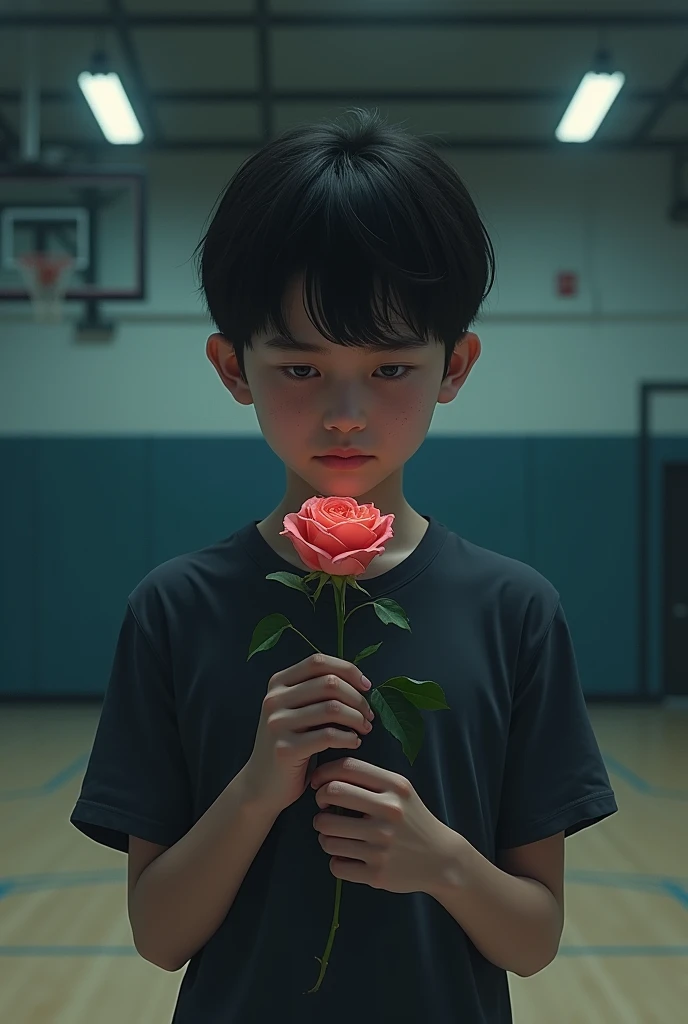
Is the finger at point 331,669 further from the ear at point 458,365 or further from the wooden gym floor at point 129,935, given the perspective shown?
the wooden gym floor at point 129,935

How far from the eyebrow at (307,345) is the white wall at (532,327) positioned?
7372mm

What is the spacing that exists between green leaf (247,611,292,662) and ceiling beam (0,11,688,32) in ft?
20.3

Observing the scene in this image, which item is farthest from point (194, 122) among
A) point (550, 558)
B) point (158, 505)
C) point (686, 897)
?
point (686, 897)

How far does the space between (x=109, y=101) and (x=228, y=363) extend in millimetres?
5986

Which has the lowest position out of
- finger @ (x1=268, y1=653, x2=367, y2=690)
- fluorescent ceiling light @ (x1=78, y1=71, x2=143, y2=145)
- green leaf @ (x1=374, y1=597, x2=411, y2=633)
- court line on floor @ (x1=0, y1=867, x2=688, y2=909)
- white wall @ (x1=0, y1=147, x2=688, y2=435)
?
court line on floor @ (x1=0, y1=867, x2=688, y2=909)

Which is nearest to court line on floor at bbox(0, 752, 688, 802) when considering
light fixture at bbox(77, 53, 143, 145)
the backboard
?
the backboard

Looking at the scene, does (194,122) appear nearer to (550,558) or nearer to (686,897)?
(550,558)

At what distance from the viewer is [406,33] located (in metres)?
6.48

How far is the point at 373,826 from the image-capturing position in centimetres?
76

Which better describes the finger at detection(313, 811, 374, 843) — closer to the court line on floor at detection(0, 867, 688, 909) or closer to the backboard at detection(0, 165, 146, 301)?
the court line on floor at detection(0, 867, 688, 909)

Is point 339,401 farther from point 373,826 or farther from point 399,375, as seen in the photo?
point 373,826

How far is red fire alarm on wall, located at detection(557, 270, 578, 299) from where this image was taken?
26.7ft

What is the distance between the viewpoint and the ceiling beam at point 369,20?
6.11 metres

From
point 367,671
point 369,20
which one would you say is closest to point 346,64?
point 369,20
